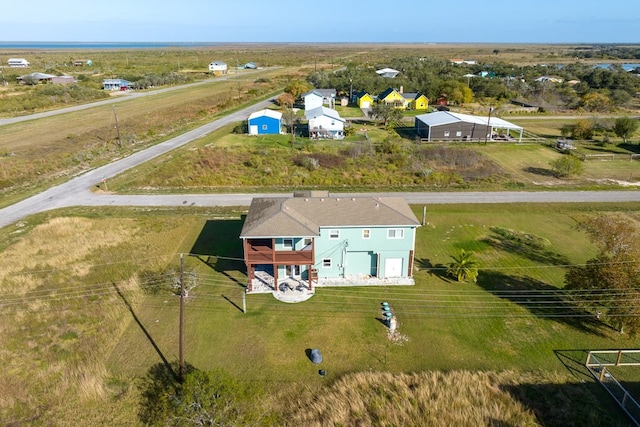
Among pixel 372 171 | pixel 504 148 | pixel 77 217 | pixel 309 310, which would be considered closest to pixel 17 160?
pixel 77 217

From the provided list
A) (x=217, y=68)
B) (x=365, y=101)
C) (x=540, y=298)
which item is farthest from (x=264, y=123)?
(x=217, y=68)

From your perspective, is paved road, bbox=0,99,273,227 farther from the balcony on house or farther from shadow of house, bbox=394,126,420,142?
shadow of house, bbox=394,126,420,142

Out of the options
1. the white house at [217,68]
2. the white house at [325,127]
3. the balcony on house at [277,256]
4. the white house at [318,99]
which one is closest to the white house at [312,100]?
the white house at [318,99]

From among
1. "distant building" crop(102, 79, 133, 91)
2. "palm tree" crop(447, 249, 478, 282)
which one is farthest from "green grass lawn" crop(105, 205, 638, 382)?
"distant building" crop(102, 79, 133, 91)

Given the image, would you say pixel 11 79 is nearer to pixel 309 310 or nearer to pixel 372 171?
pixel 372 171

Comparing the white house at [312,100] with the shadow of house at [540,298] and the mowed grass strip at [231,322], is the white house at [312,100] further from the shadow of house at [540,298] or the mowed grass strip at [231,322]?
the shadow of house at [540,298]

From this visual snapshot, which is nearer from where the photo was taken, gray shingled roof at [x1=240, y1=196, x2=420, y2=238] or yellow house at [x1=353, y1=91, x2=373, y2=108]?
gray shingled roof at [x1=240, y1=196, x2=420, y2=238]
